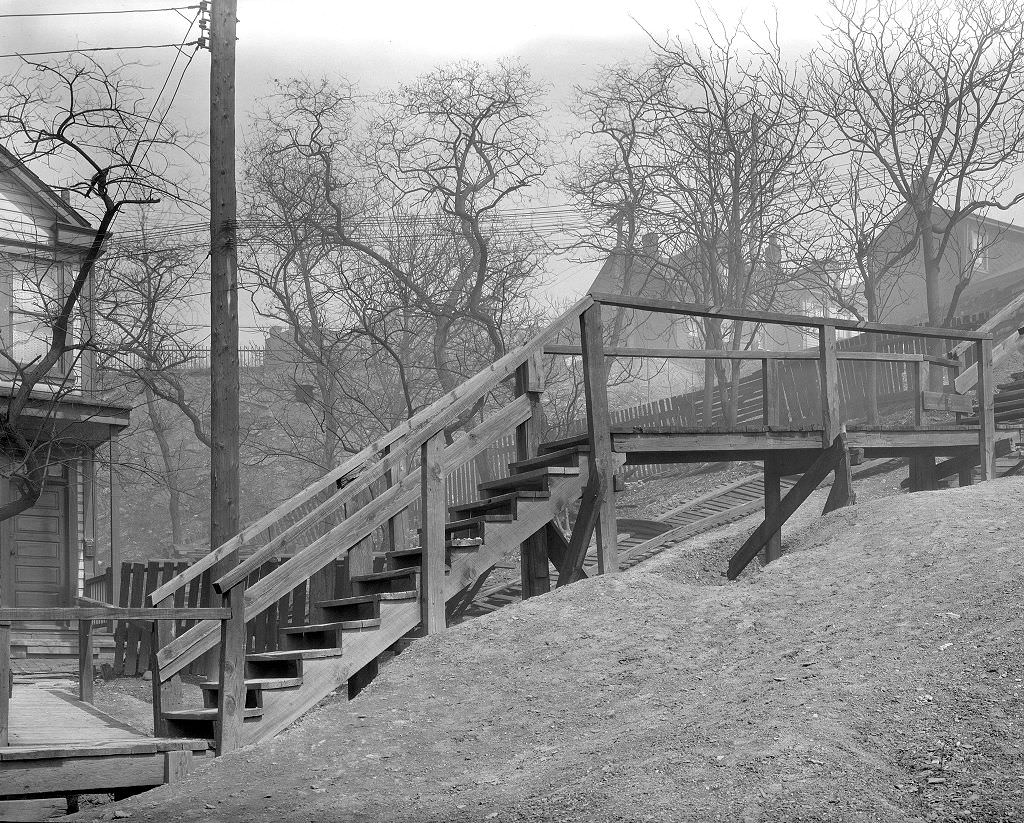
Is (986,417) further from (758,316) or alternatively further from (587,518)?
(587,518)

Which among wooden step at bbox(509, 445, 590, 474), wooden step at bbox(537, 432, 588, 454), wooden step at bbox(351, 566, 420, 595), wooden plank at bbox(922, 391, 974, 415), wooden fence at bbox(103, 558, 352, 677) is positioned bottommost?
wooden fence at bbox(103, 558, 352, 677)

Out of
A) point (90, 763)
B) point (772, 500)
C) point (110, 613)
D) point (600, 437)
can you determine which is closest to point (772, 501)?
point (772, 500)

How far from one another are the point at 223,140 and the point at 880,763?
10317mm

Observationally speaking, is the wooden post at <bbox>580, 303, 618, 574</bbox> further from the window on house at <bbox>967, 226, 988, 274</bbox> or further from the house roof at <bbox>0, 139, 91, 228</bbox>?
the window on house at <bbox>967, 226, 988, 274</bbox>

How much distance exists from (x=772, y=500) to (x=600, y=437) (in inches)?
112

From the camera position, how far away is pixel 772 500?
11.3 m

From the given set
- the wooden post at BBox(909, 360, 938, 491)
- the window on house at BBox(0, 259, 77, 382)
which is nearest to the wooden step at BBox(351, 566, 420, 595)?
the wooden post at BBox(909, 360, 938, 491)

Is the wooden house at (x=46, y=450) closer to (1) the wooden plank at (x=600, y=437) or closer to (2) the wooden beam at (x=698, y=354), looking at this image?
(2) the wooden beam at (x=698, y=354)

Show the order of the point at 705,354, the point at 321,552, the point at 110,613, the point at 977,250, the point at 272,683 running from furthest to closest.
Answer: the point at 977,250 < the point at 705,354 < the point at 321,552 < the point at 272,683 < the point at 110,613

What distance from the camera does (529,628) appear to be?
8.20m

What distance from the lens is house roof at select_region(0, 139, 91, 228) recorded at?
20906 mm

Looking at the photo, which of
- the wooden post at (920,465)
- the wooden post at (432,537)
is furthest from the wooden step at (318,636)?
the wooden post at (920,465)

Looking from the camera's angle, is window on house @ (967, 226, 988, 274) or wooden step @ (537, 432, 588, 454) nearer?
wooden step @ (537, 432, 588, 454)

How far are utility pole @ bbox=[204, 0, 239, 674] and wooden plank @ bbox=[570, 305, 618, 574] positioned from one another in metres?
4.58
